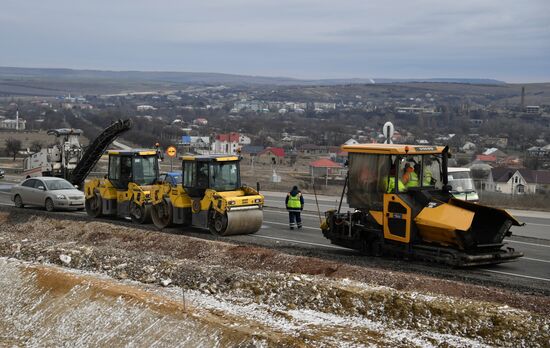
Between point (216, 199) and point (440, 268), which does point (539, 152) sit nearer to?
point (216, 199)

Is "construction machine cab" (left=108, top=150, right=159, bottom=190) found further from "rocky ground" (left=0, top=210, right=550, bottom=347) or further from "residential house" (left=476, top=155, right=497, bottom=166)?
"residential house" (left=476, top=155, right=497, bottom=166)

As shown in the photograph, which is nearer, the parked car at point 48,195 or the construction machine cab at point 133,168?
the construction machine cab at point 133,168

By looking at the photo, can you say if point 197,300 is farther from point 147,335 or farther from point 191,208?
point 191,208

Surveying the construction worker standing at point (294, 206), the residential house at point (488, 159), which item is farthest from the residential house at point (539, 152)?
the construction worker standing at point (294, 206)

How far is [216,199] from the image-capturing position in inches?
858

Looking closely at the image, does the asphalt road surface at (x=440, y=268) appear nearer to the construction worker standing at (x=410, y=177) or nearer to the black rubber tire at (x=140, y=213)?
the black rubber tire at (x=140, y=213)

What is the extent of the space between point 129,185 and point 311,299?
44.1 ft

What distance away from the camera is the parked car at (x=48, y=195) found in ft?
93.9

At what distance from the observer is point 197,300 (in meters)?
13.5

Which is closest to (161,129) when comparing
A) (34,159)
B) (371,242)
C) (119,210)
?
(34,159)

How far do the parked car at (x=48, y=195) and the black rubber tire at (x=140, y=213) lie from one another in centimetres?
460

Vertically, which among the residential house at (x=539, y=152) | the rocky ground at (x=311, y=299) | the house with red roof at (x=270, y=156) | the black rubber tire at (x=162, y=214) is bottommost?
the house with red roof at (x=270, y=156)

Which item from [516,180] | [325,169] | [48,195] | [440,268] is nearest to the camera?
[440,268]

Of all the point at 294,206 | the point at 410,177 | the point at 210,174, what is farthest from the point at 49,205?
the point at 410,177
